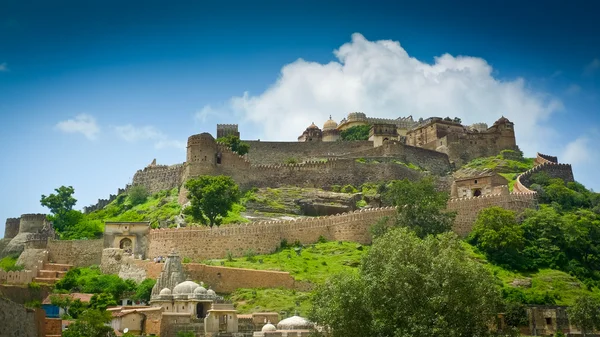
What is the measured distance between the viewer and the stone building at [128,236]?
50812 mm

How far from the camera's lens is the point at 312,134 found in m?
88.2

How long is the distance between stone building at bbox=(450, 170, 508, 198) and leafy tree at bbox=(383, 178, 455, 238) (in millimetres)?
8772

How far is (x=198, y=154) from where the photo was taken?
66500mm

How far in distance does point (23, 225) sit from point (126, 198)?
16169 millimetres

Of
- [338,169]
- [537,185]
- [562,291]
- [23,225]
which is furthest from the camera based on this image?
[338,169]

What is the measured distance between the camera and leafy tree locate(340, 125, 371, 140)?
86.6 metres

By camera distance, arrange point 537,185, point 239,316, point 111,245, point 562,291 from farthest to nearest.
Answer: point 537,185, point 111,245, point 562,291, point 239,316

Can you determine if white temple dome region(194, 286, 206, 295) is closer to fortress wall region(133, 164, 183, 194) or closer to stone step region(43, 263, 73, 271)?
stone step region(43, 263, 73, 271)

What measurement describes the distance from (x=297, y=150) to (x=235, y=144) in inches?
357

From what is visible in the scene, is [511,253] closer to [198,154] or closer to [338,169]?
[338,169]

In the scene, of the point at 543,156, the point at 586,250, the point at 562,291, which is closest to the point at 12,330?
the point at 562,291

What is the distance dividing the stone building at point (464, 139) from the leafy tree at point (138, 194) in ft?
106

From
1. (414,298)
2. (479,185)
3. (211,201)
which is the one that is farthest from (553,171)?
(414,298)

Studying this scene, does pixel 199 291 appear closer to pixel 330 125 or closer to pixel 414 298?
pixel 414 298
